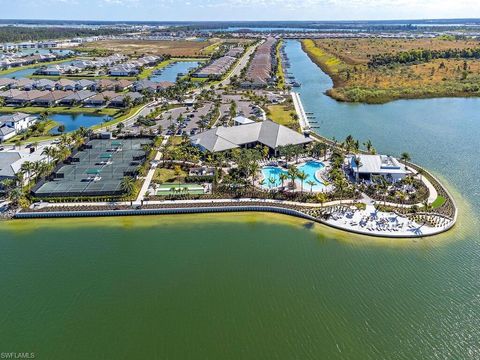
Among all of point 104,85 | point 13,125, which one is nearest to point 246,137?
point 13,125

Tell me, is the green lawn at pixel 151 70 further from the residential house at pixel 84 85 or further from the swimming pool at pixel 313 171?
the swimming pool at pixel 313 171

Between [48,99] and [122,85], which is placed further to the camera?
[122,85]

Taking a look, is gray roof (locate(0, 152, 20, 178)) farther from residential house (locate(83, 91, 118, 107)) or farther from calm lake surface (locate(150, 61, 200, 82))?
calm lake surface (locate(150, 61, 200, 82))

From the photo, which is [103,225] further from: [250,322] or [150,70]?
[150,70]

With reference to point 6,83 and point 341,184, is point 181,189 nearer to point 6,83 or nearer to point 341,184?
point 341,184

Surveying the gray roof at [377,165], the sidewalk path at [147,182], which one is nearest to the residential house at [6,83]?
the sidewalk path at [147,182]

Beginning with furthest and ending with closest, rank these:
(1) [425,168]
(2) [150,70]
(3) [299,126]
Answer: (2) [150,70], (3) [299,126], (1) [425,168]

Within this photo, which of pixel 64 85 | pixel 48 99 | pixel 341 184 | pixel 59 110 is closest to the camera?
pixel 341 184

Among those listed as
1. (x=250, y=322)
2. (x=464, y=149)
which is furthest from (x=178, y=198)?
(x=464, y=149)
